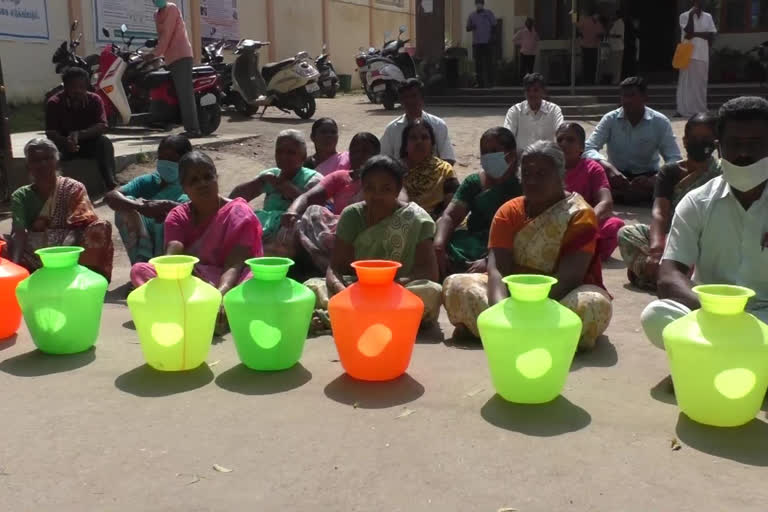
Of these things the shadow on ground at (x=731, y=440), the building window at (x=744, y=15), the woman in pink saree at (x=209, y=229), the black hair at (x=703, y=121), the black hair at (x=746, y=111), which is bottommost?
the shadow on ground at (x=731, y=440)

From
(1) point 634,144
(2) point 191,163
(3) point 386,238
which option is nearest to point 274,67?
(1) point 634,144

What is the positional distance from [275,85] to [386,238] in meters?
8.90

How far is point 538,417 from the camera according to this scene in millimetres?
2680

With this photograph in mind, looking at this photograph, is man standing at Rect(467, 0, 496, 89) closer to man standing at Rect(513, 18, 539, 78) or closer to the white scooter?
man standing at Rect(513, 18, 539, 78)

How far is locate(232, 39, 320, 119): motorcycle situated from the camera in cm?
1195

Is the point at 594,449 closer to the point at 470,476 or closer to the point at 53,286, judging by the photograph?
the point at 470,476

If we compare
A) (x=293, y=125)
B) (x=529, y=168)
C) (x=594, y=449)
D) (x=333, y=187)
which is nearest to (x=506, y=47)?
(x=293, y=125)

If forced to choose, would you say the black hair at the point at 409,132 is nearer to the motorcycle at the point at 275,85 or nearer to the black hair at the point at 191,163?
the black hair at the point at 191,163

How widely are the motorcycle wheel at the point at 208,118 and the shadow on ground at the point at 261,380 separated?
22.1 ft

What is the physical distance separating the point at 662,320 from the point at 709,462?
0.66m

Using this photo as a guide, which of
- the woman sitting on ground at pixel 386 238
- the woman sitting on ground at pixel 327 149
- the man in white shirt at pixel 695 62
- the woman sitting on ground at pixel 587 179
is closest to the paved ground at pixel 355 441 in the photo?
the woman sitting on ground at pixel 386 238

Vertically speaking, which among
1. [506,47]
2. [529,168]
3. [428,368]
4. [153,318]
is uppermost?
[506,47]

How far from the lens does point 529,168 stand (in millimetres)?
3314

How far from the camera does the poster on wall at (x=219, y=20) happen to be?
15414 mm
